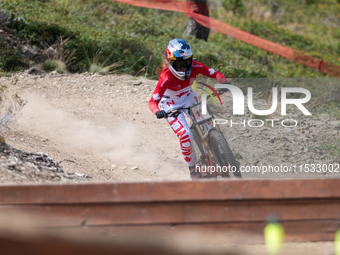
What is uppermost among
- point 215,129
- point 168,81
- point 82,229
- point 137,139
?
point 168,81

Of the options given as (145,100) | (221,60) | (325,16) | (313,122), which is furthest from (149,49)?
(325,16)

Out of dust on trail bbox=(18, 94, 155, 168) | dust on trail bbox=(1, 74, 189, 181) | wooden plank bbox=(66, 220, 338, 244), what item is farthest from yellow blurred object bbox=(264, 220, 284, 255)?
dust on trail bbox=(18, 94, 155, 168)

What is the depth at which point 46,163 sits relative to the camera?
4.66m

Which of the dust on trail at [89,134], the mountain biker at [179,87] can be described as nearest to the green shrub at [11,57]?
the dust on trail at [89,134]

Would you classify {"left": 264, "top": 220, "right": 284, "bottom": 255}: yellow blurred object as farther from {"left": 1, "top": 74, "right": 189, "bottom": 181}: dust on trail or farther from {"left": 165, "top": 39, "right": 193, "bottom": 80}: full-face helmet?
{"left": 1, "top": 74, "right": 189, "bottom": 181}: dust on trail

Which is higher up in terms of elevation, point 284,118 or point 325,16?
A: point 325,16

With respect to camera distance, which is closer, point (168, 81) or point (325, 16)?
point (168, 81)

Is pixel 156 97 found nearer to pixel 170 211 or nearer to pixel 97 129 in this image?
pixel 170 211

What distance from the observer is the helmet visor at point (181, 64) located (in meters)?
4.60

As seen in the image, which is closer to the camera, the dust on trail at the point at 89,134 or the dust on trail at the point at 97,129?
the dust on trail at the point at 97,129

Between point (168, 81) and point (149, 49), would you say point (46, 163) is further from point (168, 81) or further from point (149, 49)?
point (149, 49)

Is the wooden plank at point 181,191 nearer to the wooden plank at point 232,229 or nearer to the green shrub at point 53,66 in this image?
the wooden plank at point 232,229

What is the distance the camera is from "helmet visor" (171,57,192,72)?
4.60 m

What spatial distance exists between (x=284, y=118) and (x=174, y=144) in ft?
8.37
